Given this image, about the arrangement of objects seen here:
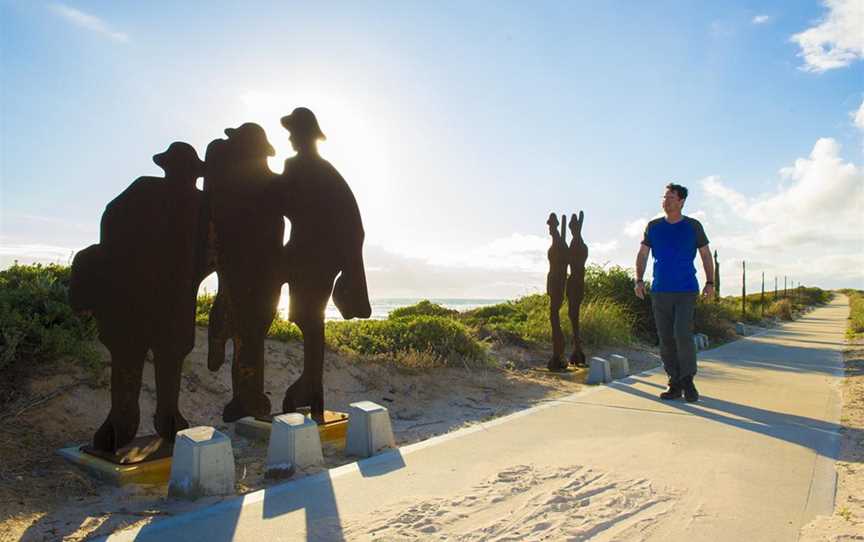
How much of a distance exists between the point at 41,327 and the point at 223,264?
1.84m

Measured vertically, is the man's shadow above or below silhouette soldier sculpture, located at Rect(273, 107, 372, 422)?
below

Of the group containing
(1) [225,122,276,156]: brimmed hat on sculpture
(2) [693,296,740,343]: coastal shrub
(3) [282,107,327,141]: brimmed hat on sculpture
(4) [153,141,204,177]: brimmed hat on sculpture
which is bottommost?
(2) [693,296,740,343]: coastal shrub

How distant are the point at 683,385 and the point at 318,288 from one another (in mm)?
3733

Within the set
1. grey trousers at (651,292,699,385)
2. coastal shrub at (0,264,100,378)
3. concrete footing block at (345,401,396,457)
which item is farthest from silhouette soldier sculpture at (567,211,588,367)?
coastal shrub at (0,264,100,378)

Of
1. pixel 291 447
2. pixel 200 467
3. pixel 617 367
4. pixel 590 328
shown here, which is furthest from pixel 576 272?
pixel 200 467

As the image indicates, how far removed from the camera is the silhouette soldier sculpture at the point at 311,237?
432 cm

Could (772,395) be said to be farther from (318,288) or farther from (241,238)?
(241,238)

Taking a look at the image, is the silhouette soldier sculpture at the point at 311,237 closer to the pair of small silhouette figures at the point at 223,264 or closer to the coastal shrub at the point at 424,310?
the pair of small silhouette figures at the point at 223,264

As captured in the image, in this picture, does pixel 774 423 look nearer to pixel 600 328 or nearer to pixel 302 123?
pixel 302 123

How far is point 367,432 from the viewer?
12.7 feet

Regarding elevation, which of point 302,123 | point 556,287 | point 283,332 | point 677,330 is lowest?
point 283,332

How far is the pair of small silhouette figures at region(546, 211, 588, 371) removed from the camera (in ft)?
25.3

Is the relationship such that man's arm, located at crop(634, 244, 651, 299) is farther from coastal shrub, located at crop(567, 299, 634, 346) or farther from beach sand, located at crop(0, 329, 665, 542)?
coastal shrub, located at crop(567, 299, 634, 346)

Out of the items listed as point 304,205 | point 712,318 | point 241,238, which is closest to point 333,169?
point 304,205
